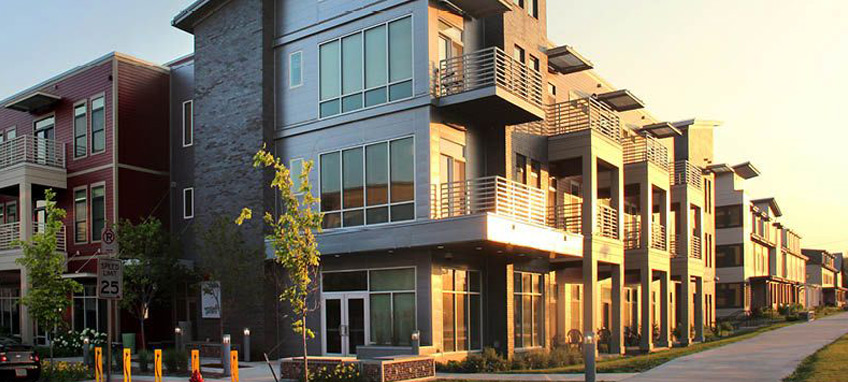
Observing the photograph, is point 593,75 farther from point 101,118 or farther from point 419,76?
point 101,118

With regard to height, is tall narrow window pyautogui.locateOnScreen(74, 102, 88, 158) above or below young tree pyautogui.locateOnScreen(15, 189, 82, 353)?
above

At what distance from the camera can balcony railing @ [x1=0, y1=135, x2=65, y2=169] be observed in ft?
114

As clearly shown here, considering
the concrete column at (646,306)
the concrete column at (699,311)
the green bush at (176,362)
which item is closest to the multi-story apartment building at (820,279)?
the concrete column at (699,311)

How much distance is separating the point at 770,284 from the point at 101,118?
59297mm

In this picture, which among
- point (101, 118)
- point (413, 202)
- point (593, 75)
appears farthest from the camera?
point (593, 75)

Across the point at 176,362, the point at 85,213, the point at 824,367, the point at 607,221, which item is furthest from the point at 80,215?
the point at 824,367

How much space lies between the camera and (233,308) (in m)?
27.7

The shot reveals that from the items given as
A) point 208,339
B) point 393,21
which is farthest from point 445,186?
point 208,339

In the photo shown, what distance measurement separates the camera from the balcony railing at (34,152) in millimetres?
34625

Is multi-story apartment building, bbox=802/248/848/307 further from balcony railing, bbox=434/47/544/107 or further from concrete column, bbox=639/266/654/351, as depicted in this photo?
balcony railing, bbox=434/47/544/107

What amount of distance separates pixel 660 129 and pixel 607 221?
520 inches

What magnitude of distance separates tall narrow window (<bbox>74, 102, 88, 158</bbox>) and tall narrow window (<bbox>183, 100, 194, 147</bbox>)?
13.4ft

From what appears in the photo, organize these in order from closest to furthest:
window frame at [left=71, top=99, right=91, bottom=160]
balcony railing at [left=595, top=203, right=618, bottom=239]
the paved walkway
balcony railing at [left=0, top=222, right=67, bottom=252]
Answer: the paved walkway → balcony railing at [left=595, top=203, right=618, bottom=239] → window frame at [left=71, top=99, right=91, bottom=160] → balcony railing at [left=0, top=222, right=67, bottom=252]

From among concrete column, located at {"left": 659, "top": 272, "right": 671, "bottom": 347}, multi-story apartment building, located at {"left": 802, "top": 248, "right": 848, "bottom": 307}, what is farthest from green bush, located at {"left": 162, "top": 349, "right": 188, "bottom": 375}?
multi-story apartment building, located at {"left": 802, "top": 248, "right": 848, "bottom": 307}
